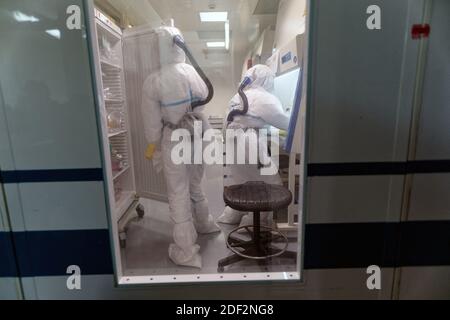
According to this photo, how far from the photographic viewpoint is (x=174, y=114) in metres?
1.76

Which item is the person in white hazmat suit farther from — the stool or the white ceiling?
the white ceiling

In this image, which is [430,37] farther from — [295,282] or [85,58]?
[85,58]

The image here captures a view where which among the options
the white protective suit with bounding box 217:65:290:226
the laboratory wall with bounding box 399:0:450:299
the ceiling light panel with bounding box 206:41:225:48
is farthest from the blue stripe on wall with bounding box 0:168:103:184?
the ceiling light panel with bounding box 206:41:225:48

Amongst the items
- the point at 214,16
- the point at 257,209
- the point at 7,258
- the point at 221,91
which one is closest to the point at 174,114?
the point at 257,209

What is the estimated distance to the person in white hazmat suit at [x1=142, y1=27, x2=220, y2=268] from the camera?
1694mm

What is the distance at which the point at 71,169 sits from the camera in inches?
47.8

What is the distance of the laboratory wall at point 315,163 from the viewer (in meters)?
1.12

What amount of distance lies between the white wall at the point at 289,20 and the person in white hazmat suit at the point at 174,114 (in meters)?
1.00

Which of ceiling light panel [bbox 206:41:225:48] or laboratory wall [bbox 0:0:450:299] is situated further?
ceiling light panel [bbox 206:41:225:48]

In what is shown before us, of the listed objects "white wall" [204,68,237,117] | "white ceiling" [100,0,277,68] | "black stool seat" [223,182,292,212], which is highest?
"white ceiling" [100,0,277,68]

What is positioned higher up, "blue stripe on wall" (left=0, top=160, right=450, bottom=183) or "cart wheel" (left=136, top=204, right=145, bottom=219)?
"blue stripe on wall" (left=0, top=160, right=450, bottom=183)

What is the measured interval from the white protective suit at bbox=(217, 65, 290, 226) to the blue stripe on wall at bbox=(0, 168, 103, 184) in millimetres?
1349

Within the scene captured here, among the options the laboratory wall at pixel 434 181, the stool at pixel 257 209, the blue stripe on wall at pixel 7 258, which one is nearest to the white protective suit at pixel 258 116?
the stool at pixel 257 209

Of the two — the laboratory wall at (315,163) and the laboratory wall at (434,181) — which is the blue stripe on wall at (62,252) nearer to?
the laboratory wall at (315,163)
